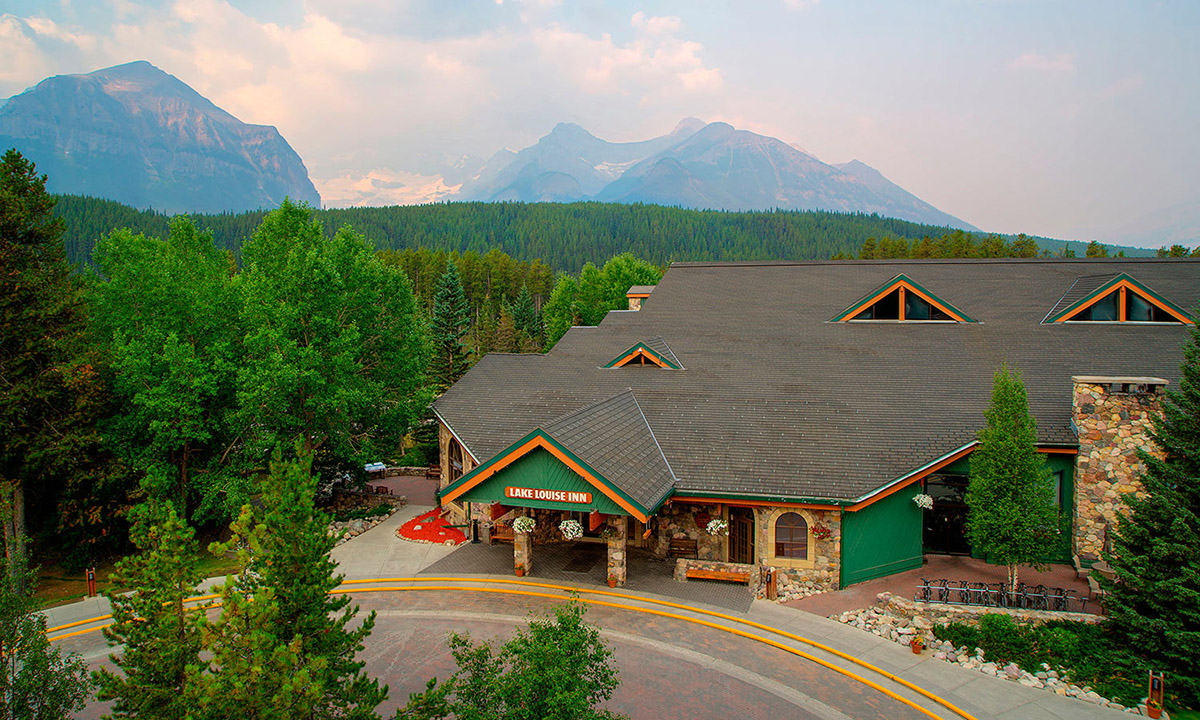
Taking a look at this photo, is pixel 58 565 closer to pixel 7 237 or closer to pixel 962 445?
pixel 7 237

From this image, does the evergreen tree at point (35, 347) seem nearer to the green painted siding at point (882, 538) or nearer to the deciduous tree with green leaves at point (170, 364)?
the deciduous tree with green leaves at point (170, 364)

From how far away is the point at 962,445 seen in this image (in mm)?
19750

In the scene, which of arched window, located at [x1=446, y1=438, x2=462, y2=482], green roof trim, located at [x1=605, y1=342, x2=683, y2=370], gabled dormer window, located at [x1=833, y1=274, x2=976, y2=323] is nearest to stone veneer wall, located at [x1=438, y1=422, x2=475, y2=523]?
arched window, located at [x1=446, y1=438, x2=462, y2=482]

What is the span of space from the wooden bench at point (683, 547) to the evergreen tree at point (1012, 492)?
25.8ft

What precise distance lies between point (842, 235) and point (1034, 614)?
165 meters

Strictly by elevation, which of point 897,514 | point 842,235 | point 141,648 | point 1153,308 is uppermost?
point 842,235

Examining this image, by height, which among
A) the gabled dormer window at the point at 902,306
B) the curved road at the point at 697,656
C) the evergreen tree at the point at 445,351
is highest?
the gabled dormer window at the point at 902,306

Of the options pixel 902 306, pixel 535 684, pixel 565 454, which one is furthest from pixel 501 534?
pixel 902 306

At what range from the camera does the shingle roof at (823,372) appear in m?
20.2

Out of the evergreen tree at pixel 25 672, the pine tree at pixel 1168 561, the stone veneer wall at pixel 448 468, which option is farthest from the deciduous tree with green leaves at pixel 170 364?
the pine tree at pixel 1168 561

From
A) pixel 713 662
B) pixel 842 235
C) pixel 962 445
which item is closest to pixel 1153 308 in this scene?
pixel 962 445

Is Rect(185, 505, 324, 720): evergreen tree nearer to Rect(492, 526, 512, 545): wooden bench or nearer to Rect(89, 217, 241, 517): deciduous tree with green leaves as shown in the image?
Rect(492, 526, 512, 545): wooden bench

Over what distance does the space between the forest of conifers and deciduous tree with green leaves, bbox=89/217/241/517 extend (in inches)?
4791

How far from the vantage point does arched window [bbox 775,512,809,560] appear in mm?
19234
